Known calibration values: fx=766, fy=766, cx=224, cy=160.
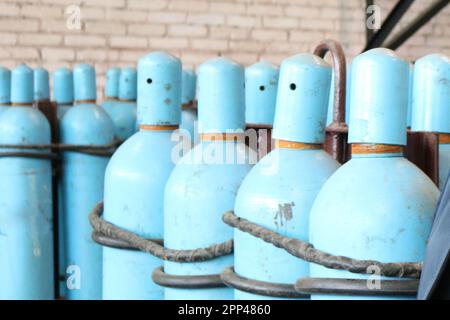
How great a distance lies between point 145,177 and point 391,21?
2.76 m

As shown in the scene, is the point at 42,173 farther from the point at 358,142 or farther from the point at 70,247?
the point at 358,142

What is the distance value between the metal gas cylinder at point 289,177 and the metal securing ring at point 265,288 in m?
0.01

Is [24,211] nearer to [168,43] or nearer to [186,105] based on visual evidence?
[186,105]

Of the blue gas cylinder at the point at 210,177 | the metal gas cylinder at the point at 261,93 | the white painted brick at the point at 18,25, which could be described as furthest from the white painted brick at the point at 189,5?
the blue gas cylinder at the point at 210,177

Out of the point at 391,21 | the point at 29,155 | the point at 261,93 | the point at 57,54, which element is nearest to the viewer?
the point at 261,93

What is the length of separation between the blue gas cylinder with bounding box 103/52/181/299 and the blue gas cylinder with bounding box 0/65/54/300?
0.63 meters

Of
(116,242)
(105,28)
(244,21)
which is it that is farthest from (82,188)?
(244,21)

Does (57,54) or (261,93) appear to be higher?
(57,54)

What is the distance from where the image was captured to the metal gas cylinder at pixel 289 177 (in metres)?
1.15

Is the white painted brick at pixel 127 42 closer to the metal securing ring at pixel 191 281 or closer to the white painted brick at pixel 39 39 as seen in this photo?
the white painted brick at pixel 39 39

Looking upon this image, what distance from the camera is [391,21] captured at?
13.1 ft

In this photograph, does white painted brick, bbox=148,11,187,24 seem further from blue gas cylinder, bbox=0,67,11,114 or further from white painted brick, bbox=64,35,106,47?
blue gas cylinder, bbox=0,67,11,114

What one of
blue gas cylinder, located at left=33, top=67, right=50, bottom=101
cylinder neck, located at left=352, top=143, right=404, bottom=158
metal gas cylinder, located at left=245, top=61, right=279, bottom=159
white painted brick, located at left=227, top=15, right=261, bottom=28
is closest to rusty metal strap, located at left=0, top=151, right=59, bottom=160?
blue gas cylinder, located at left=33, top=67, right=50, bottom=101

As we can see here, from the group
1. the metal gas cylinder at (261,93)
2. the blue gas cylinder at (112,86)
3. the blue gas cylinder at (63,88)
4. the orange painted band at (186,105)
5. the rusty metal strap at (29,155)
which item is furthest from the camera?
the blue gas cylinder at (112,86)
